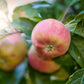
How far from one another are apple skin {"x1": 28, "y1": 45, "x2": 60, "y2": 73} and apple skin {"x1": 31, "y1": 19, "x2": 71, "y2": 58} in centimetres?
13

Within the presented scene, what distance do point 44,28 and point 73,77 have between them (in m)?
0.18

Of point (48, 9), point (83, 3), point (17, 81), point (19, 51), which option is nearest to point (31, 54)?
point (19, 51)

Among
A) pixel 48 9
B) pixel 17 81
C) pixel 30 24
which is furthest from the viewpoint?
pixel 48 9

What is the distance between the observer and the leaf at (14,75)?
2.58 ft

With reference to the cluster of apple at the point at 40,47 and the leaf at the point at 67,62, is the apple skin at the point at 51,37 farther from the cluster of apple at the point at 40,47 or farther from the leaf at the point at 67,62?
the leaf at the point at 67,62

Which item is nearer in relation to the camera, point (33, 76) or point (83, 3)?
point (33, 76)

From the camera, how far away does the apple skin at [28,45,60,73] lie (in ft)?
2.43

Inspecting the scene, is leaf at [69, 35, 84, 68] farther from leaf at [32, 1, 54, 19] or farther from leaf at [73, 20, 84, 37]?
leaf at [32, 1, 54, 19]

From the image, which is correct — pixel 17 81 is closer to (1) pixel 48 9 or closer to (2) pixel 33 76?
(2) pixel 33 76

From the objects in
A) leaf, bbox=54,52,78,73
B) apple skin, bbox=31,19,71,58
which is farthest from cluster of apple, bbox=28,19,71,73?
leaf, bbox=54,52,78,73

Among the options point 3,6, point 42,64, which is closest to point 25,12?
point 3,6

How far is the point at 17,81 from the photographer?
2.65ft

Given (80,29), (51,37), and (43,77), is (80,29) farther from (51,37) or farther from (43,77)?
(43,77)

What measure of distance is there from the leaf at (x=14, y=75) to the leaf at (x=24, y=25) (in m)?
0.17
